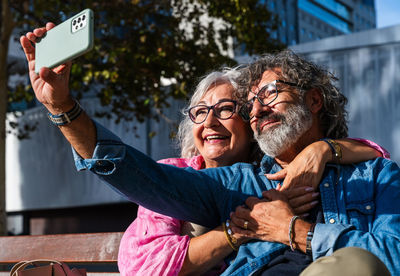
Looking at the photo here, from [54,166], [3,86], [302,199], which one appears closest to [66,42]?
[302,199]

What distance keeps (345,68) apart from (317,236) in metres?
7.39

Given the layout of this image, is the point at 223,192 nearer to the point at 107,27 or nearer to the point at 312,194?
the point at 312,194

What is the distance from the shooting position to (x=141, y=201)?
235 centimetres

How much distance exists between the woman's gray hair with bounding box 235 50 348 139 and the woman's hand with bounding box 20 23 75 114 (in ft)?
4.00

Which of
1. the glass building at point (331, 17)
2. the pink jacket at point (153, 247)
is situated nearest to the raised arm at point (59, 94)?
the pink jacket at point (153, 247)

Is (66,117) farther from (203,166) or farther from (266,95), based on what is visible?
(203,166)

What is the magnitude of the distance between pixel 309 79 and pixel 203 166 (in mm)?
795

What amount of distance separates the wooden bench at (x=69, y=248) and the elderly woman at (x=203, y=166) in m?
0.60

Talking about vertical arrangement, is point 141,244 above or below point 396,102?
below

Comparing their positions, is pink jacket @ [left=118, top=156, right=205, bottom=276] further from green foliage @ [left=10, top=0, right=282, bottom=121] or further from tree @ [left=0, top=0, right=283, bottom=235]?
tree @ [left=0, top=0, right=283, bottom=235]

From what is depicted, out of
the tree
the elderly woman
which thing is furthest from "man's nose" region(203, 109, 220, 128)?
the tree

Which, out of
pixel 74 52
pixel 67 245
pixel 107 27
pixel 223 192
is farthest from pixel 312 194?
pixel 107 27

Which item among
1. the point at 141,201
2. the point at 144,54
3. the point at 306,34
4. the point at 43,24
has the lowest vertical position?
the point at 141,201

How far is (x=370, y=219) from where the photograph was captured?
93.7 inches
